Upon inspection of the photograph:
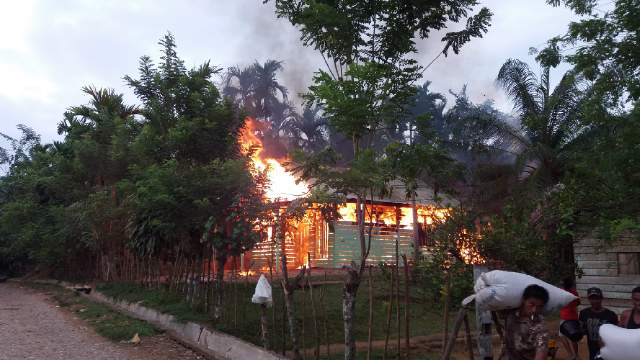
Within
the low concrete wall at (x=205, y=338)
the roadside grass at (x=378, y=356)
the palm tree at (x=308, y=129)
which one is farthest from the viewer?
the palm tree at (x=308, y=129)

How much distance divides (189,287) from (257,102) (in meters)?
28.7

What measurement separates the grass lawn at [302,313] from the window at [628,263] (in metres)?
4.23

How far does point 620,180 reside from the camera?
8180 millimetres

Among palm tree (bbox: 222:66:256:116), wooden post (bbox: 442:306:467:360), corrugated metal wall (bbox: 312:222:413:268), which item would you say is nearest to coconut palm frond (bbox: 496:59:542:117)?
corrugated metal wall (bbox: 312:222:413:268)

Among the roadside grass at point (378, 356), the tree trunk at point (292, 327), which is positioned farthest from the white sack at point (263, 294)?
the roadside grass at point (378, 356)

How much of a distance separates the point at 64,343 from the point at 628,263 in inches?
471

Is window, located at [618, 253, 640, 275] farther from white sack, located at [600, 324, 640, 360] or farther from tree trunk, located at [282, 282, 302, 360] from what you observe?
white sack, located at [600, 324, 640, 360]

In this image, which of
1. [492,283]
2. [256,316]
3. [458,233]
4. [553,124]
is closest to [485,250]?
[458,233]

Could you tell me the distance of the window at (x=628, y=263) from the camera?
11515 millimetres

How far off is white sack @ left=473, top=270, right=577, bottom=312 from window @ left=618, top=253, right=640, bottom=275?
8481 millimetres

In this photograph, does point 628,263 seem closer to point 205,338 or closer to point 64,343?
point 205,338

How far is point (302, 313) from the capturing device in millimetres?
10406

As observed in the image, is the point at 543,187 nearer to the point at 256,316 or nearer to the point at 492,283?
the point at 256,316

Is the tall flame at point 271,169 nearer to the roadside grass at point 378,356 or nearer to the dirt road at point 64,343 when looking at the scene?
the roadside grass at point 378,356
